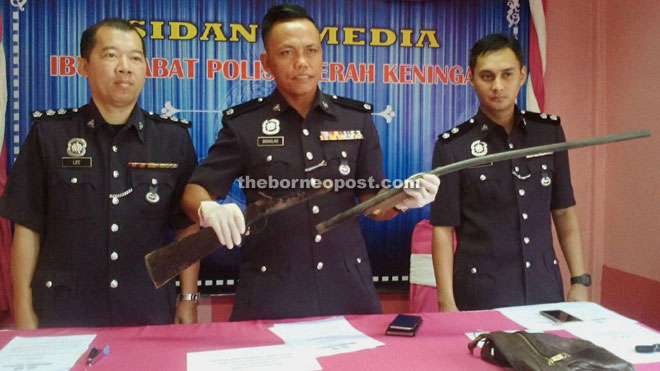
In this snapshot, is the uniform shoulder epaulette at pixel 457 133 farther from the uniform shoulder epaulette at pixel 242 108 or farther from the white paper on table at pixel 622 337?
the white paper on table at pixel 622 337

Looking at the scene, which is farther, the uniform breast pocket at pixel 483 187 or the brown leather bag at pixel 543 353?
the uniform breast pocket at pixel 483 187

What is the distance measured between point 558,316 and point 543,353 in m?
0.45

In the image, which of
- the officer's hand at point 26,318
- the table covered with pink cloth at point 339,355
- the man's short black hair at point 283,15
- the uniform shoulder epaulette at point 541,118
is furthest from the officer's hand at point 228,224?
the uniform shoulder epaulette at point 541,118

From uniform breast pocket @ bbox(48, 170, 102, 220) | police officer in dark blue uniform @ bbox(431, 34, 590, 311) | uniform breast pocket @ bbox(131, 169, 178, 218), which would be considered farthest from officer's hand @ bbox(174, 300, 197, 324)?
police officer in dark blue uniform @ bbox(431, 34, 590, 311)

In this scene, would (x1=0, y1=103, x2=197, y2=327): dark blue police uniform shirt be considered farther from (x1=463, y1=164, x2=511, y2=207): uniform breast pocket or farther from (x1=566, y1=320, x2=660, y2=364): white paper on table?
(x1=566, y1=320, x2=660, y2=364): white paper on table

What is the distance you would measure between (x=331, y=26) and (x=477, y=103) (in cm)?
95

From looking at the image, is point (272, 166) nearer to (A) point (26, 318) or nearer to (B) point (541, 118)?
(A) point (26, 318)

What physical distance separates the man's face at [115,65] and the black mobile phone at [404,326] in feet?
3.83

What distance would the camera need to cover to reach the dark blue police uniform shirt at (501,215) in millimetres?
1945

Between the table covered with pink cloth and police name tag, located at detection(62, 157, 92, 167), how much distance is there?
0.59 meters

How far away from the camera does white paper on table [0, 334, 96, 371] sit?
1184mm

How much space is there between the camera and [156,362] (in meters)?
1.20

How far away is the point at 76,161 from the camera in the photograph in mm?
1793

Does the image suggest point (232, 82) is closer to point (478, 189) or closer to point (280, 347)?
point (478, 189)
